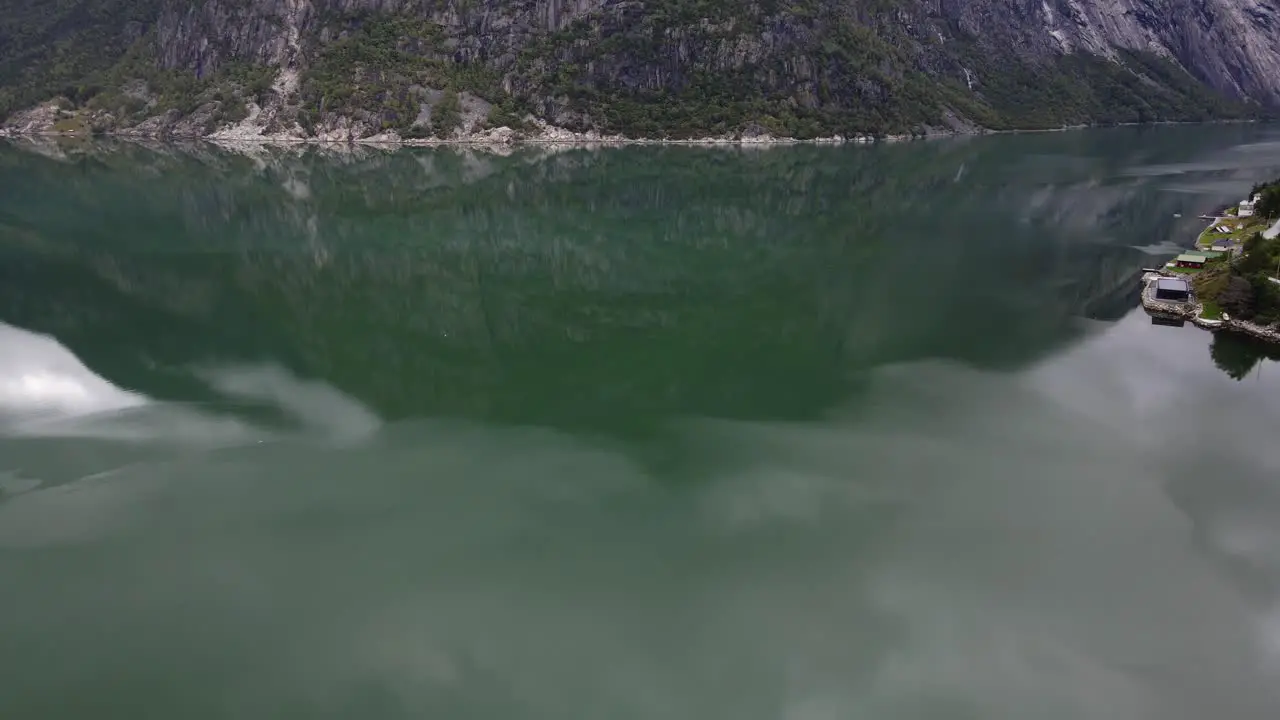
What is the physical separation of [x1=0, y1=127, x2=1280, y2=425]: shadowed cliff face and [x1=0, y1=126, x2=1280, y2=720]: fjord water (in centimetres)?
31

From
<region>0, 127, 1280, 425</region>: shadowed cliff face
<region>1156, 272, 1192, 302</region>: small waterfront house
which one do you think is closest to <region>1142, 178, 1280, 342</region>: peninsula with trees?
<region>1156, 272, 1192, 302</region>: small waterfront house

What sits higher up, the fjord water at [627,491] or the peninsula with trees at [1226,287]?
the peninsula with trees at [1226,287]

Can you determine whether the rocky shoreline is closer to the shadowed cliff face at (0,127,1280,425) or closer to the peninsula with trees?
the shadowed cliff face at (0,127,1280,425)

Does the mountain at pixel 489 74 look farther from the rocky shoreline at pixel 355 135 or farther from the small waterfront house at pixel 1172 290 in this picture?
the small waterfront house at pixel 1172 290

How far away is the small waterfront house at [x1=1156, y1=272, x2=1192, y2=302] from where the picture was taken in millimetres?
35031

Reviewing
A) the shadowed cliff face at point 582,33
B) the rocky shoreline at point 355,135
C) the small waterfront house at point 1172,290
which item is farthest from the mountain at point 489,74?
the small waterfront house at point 1172,290

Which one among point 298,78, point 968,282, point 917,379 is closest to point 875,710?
point 917,379

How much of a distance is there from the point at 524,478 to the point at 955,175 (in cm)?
7389

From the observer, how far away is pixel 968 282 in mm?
38500

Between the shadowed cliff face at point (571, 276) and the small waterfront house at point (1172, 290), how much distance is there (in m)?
1.29

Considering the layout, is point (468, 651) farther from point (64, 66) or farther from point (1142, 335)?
point (64, 66)

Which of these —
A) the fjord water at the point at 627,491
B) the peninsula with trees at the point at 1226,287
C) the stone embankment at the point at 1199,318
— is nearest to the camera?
the fjord water at the point at 627,491

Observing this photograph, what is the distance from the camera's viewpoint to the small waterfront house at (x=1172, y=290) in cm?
3503

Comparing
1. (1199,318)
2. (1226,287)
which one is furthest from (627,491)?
(1226,287)
